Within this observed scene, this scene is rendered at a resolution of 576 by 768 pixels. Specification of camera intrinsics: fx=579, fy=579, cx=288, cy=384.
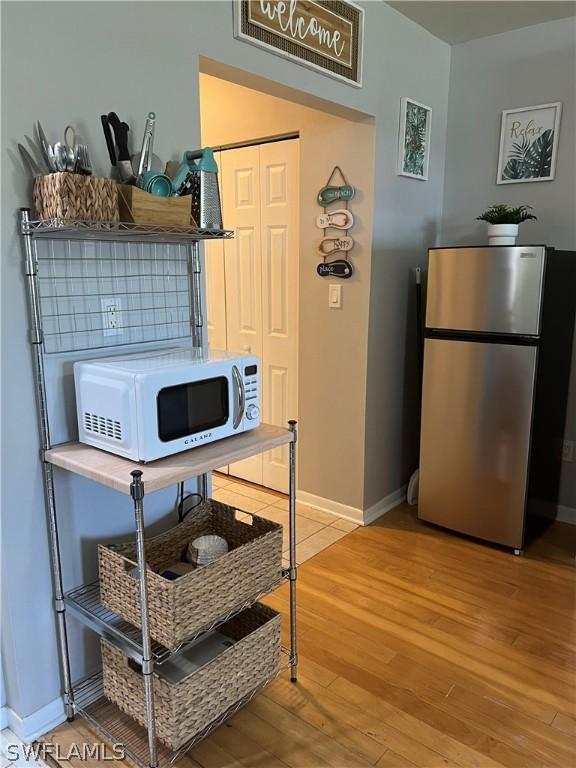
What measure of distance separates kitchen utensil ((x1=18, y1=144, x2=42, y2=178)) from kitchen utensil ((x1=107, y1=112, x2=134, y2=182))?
0.24 metres

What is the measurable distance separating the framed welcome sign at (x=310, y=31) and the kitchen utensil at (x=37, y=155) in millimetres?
904

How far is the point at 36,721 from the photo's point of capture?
181 cm

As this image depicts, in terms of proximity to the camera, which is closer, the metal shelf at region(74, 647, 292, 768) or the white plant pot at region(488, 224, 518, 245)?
the metal shelf at region(74, 647, 292, 768)

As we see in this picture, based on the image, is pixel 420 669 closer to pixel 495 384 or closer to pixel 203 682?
pixel 203 682

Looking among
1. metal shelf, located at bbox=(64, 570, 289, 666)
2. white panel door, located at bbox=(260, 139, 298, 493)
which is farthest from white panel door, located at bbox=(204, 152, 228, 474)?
metal shelf, located at bbox=(64, 570, 289, 666)

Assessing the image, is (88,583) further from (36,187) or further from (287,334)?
(287,334)

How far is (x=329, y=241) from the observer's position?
3.06m

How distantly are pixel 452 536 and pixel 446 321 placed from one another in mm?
1158

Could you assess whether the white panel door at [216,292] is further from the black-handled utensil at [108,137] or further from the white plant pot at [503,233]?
the black-handled utensil at [108,137]

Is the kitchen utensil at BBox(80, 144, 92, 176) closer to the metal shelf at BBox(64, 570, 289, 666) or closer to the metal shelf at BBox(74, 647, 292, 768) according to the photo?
the metal shelf at BBox(64, 570, 289, 666)

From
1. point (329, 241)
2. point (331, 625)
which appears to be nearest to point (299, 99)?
point (329, 241)

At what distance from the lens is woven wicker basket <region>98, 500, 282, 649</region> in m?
1.61

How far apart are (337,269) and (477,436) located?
112cm

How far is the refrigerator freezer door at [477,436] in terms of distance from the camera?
9.09 feet
